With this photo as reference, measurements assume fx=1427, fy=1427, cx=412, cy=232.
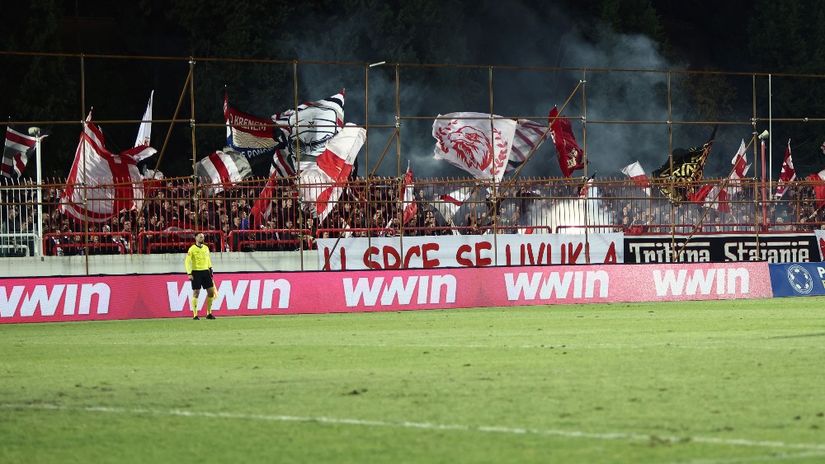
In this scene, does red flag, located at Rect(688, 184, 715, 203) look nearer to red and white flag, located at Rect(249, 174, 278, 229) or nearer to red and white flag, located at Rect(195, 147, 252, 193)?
red and white flag, located at Rect(249, 174, 278, 229)

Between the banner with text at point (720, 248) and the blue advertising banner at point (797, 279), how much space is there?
3189 millimetres

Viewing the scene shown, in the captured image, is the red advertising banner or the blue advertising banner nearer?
the red advertising banner

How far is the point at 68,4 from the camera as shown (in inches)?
2399

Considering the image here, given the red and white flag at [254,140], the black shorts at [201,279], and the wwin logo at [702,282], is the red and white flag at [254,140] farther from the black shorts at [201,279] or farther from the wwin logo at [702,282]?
the black shorts at [201,279]

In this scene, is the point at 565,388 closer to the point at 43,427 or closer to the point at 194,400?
the point at 194,400

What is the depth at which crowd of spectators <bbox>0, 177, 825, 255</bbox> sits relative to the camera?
113 feet

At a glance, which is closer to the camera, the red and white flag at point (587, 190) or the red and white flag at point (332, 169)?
the red and white flag at point (587, 190)

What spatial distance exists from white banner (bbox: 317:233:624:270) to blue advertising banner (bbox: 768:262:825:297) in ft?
13.9

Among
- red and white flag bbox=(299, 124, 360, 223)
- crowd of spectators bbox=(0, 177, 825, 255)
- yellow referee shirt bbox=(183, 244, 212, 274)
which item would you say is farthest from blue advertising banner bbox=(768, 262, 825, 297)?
yellow referee shirt bbox=(183, 244, 212, 274)

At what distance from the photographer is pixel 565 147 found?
151ft

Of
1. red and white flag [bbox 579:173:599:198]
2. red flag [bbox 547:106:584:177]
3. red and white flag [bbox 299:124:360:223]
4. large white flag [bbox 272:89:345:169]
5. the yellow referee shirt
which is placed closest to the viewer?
the yellow referee shirt

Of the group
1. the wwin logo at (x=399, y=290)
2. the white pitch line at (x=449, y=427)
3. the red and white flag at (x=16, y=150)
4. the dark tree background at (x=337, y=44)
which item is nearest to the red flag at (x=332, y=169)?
the wwin logo at (x=399, y=290)

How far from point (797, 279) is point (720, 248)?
4130 mm

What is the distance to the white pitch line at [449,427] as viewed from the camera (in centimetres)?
974
